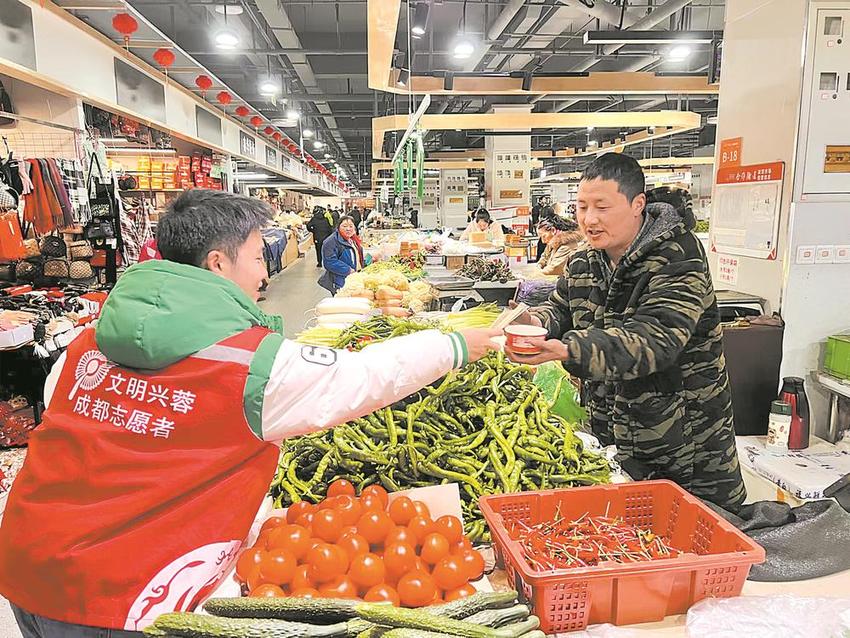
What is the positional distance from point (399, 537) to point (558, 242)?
6.87m

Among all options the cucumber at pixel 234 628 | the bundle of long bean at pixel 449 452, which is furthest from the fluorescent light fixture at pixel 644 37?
the cucumber at pixel 234 628

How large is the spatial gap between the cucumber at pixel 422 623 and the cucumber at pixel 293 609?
0.07m

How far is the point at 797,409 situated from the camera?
3.96 metres

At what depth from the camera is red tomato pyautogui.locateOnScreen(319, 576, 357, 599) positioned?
1.57m

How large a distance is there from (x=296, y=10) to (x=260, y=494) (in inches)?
500

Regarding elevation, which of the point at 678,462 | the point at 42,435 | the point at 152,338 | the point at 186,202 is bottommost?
the point at 678,462

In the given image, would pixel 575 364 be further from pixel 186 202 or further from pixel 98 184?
pixel 98 184

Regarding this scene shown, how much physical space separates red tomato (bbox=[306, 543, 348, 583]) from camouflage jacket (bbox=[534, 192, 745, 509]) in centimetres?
98

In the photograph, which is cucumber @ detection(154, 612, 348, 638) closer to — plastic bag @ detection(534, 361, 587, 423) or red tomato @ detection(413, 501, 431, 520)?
red tomato @ detection(413, 501, 431, 520)

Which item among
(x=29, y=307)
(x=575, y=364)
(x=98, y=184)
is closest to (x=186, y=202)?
(x=575, y=364)

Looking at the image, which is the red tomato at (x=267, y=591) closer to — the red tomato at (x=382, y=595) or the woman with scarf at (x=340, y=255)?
the red tomato at (x=382, y=595)

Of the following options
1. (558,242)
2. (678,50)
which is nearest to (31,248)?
(558,242)

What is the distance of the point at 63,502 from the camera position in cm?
161

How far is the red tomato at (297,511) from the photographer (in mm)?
1942
